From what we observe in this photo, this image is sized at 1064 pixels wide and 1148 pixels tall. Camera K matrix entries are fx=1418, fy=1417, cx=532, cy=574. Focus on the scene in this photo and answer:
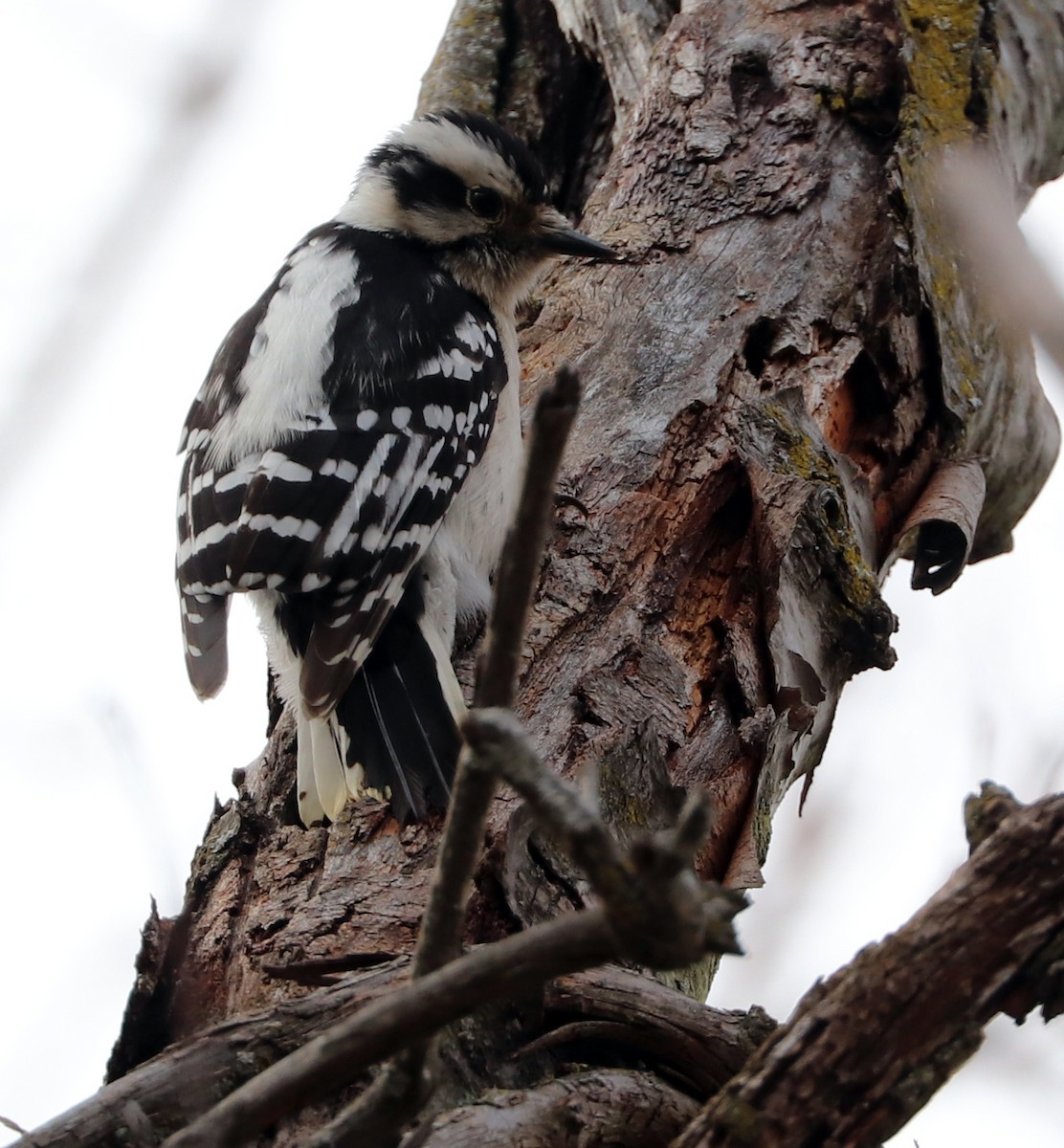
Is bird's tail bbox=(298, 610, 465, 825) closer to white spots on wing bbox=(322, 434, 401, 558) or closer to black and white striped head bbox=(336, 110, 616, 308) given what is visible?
white spots on wing bbox=(322, 434, 401, 558)

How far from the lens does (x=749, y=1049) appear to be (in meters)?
1.83

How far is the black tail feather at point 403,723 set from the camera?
240 cm

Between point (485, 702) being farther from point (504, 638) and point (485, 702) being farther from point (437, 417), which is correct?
point (437, 417)

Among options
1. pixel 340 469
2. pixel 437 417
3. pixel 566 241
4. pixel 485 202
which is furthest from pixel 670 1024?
pixel 485 202

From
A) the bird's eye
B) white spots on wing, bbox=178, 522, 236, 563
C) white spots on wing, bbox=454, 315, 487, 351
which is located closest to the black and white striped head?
the bird's eye

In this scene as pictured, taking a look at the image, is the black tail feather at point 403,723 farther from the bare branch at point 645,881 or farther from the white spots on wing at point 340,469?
the bare branch at point 645,881

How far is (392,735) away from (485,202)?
6.11 ft

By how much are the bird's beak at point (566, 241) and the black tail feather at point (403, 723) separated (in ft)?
3.46

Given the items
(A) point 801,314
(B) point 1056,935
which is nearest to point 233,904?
(B) point 1056,935

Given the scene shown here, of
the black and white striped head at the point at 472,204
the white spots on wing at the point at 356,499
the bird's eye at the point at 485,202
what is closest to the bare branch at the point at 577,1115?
the white spots on wing at the point at 356,499

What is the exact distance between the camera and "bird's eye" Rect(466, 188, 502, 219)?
3893 mm

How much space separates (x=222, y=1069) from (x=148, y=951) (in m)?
0.42

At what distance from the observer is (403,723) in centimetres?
266

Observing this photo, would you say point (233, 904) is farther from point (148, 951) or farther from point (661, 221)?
point (661, 221)
